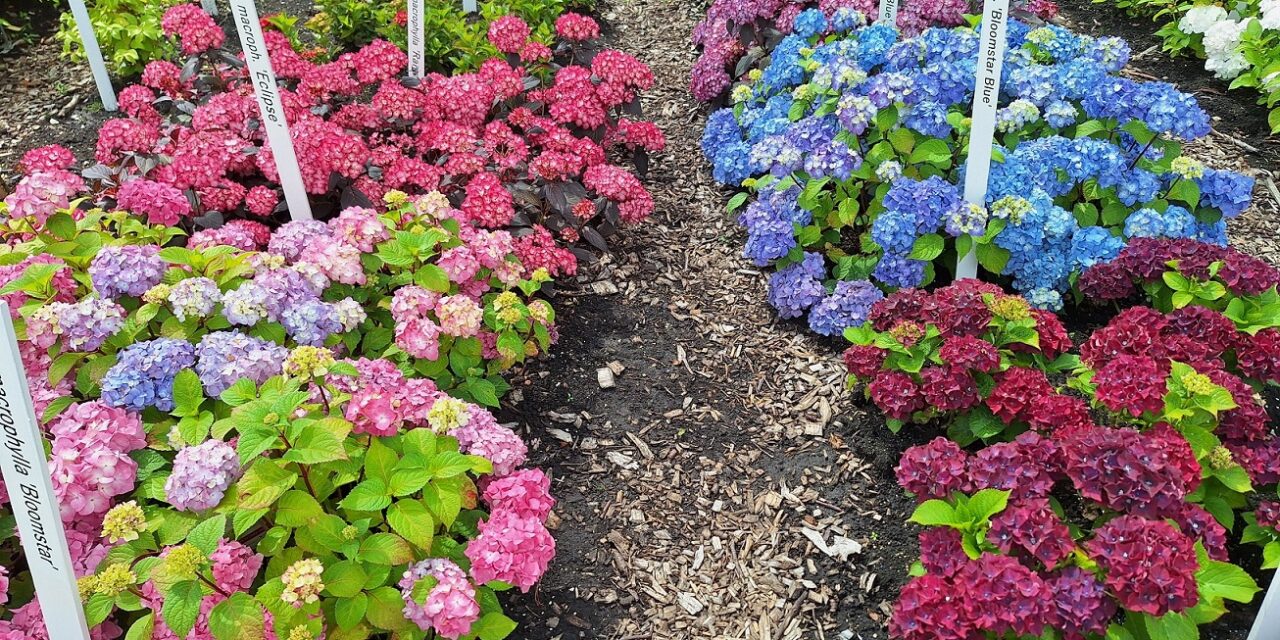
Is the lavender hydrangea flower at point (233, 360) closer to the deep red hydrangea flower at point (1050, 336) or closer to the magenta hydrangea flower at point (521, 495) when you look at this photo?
the magenta hydrangea flower at point (521, 495)

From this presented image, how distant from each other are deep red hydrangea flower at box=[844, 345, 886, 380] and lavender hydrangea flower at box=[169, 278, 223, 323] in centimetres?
199

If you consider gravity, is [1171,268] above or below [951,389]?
above

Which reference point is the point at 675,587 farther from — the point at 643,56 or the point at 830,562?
the point at 643,56

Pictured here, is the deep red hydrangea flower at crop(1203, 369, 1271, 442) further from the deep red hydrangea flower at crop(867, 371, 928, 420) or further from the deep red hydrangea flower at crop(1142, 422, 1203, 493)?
the deep red hydrangea flower at crop(867, 371, 928, 420)

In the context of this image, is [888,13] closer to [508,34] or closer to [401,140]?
[508,34]

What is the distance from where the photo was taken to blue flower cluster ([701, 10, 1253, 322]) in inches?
131

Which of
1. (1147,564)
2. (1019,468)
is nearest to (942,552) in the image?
(1019,468)

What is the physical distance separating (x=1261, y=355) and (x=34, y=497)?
315 centimetres

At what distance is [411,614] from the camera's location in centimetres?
225

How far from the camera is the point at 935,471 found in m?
2.50

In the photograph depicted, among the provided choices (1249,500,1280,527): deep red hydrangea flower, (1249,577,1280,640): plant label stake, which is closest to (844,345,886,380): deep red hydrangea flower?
(1249,500,1280,527): deep red hydrangea flower

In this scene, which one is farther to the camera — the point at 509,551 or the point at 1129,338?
the point at 1129,338

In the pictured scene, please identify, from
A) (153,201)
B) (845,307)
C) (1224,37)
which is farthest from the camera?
(1224,37)

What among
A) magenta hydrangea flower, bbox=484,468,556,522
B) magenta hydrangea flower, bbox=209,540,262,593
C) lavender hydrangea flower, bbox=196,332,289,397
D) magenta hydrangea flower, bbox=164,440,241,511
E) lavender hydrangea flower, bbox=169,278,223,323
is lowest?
magenta hydrangea flower, bbox=484,468,556,522
